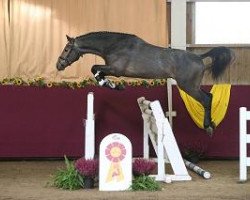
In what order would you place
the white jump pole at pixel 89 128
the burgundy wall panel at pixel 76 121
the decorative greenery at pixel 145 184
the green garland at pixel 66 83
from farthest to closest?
the green garland at pixel 66 83
the burgundy wall panel at pixel 76 121
the white jump pole at pixel 89 128
the decorative greenery at pixel 145 184

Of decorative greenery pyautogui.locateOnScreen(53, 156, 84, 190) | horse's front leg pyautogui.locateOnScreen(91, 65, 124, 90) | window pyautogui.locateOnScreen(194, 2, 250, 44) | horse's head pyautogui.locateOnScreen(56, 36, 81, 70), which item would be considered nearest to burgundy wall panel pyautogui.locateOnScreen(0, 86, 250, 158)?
window pyautogui.locateOnScreen(194, 2, 250, 44)

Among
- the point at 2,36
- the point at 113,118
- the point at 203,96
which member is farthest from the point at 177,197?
the point at 2,36

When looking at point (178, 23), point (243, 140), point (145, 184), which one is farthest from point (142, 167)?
point (178, 23)

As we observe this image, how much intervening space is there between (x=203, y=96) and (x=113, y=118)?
2.42 metres

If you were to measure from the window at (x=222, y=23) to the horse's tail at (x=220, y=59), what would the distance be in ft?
8.87

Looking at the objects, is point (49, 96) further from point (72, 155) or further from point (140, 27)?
point (140, 27)

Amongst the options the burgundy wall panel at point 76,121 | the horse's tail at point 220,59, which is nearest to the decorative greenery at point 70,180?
the horse's tail at point 220,59

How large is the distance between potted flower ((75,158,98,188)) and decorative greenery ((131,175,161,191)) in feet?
1.49

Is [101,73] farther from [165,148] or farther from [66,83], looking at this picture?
[66,83]

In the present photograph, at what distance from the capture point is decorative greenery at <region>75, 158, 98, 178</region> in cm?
562

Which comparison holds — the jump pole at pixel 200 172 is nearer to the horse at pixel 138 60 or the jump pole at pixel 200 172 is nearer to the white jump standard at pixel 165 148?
the white jump standard at pixel 165 148

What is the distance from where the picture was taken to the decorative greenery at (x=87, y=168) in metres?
5.62

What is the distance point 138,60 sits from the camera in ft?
20.2

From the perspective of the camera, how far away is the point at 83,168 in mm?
5641
